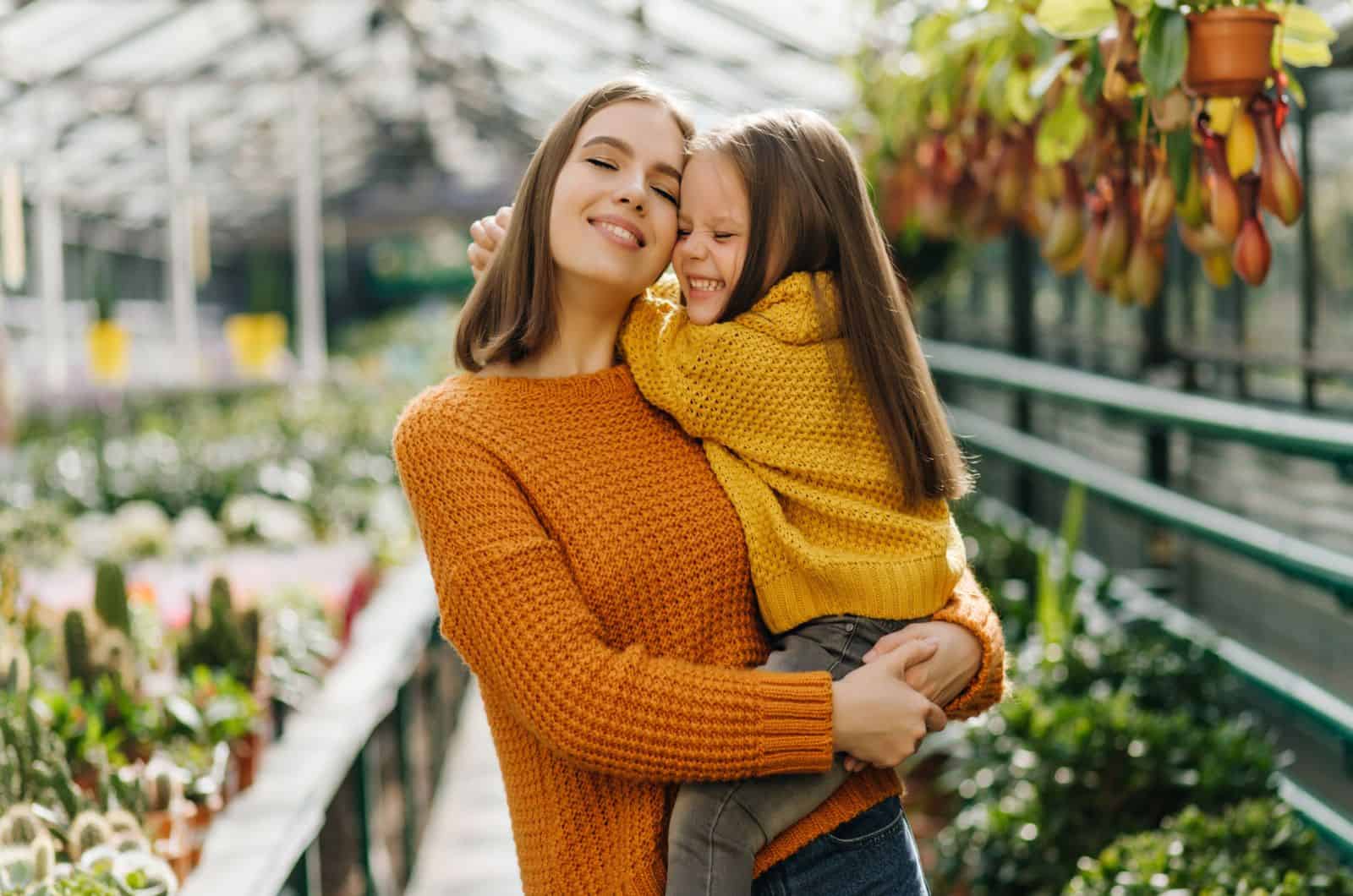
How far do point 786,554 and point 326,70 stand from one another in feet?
48.2

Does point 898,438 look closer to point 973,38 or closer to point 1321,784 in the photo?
point 973,38

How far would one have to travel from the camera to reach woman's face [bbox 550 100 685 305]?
1428 mm

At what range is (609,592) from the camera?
1367mm

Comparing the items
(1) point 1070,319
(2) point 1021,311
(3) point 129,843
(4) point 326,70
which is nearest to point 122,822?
(3) point 129,843

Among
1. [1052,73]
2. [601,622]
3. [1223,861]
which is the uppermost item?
[1052,73]

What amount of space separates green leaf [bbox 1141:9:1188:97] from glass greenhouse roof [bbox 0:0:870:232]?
2.11ft

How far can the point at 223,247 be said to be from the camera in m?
28.6

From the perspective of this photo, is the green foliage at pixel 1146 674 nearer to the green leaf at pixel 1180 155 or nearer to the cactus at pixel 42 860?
the green leaf at pixel 1180 155

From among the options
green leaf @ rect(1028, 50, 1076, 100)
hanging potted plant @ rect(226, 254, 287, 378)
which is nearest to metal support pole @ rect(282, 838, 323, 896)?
green leaf @ rect(1028, 50, 1076, 100)

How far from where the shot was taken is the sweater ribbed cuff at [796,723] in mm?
1299

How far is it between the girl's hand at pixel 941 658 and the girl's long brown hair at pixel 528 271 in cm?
47

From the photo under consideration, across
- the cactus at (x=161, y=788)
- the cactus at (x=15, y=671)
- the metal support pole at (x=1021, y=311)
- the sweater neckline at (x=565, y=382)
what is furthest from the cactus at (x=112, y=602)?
the metal support pole at (x=1021, y=311)

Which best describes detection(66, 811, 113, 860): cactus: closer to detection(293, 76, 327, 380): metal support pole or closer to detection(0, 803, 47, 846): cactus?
detection(0, 803, 47, 846): cactus

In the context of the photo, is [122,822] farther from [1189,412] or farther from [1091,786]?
[1189,412]
